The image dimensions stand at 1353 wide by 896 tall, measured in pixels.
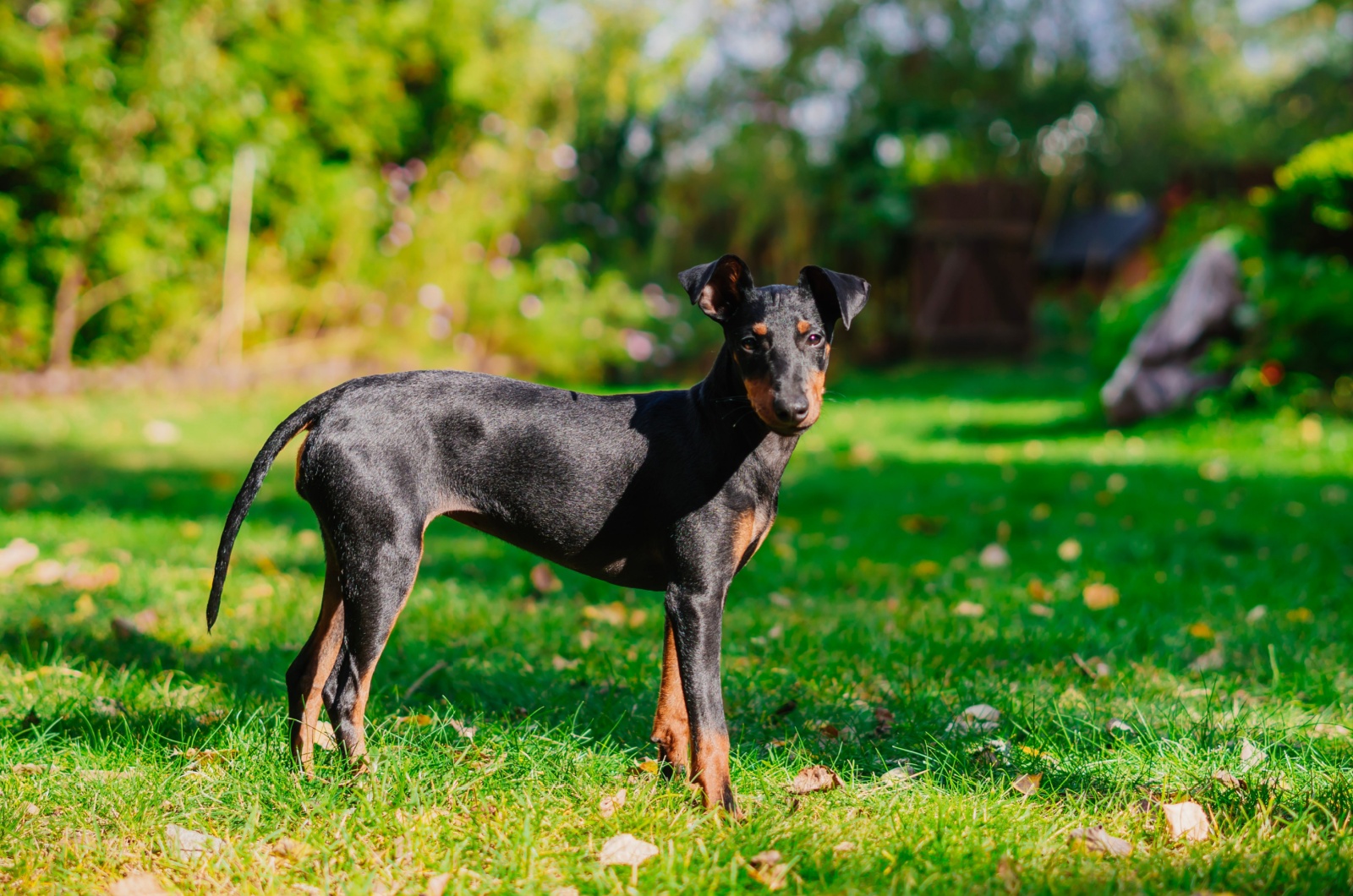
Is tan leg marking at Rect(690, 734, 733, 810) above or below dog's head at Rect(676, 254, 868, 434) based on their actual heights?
below

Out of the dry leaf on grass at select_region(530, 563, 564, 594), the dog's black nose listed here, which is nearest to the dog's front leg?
the dog's black nose

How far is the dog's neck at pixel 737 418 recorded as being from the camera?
2.57m

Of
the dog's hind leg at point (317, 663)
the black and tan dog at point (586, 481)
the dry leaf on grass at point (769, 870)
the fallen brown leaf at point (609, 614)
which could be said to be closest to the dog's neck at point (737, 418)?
the black and tan dog at point (586, 481)

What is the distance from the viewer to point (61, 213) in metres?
9.20

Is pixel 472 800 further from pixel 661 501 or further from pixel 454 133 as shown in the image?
pixel 454 133

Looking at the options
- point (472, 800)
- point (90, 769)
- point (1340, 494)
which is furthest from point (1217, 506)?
point (90, 769)

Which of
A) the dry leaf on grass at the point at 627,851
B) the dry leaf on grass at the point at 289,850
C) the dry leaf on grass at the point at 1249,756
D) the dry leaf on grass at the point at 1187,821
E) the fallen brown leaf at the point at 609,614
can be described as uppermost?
the dry leaf on grass at the point at 1249,756

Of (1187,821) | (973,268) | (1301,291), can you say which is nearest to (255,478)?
(1187,821)

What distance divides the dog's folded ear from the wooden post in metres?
8.75

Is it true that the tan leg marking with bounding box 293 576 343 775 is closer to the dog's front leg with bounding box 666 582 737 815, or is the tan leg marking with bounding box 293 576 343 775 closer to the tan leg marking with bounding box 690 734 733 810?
the dog's front leg with bounding box 666 582 737 815

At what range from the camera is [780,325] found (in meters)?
2.47

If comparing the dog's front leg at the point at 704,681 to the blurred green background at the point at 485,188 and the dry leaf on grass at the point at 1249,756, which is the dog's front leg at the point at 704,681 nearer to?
the dry leaf on grass at the point at 1249,756

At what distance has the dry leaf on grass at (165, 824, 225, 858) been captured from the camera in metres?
2.18

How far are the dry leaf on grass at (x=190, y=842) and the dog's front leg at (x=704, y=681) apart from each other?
1.03 metres
